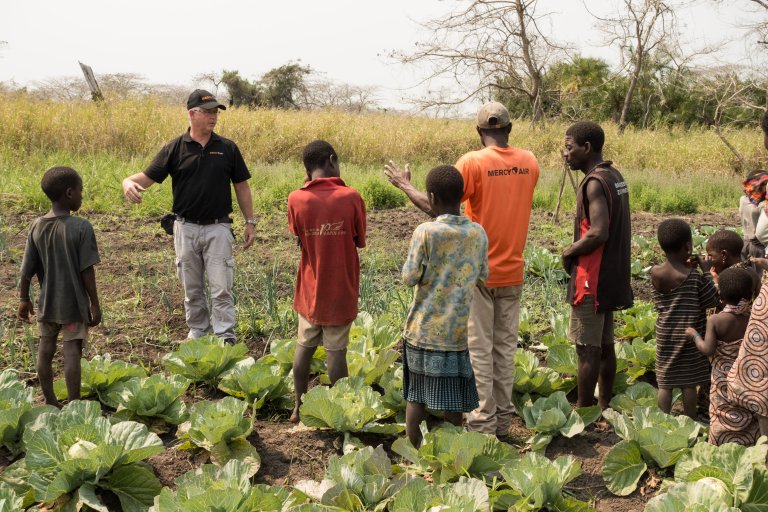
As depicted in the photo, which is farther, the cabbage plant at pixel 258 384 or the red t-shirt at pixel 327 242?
the cabbage plant at pixel 258 384

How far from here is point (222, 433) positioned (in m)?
3.44

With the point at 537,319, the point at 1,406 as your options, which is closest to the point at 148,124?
the point at 537,319

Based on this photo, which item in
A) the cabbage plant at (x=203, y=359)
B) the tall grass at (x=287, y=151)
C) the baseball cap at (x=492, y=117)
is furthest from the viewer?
the tall grass at (x=287, y=151)

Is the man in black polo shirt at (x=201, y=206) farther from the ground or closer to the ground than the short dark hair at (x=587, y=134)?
closer to the ground

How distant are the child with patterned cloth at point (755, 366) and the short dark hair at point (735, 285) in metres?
0.13

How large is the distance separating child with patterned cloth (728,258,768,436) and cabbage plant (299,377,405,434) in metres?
1.54

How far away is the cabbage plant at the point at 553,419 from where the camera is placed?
12.2 ft

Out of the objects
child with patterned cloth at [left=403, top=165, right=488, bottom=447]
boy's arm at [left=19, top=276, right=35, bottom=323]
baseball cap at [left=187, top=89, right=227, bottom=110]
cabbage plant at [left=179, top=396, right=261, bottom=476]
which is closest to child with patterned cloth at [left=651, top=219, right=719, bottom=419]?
child with patterned cloth at [left=403, top=165, right=488, bottom=447]

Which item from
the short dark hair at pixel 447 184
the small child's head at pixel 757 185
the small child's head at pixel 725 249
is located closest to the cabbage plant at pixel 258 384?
the short dark hair at pixel 447 184

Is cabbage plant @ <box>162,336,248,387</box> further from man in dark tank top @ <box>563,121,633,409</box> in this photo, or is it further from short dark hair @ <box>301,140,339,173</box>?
man in dark tank top @ <box>563,121,633,409</box>

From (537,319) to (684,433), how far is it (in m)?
2.48

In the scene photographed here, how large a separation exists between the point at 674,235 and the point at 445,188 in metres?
1.22

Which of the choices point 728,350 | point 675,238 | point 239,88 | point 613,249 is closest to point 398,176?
point 613,249

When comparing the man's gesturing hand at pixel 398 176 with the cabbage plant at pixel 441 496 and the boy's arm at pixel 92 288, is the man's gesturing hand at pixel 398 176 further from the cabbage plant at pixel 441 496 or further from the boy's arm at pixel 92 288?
the boy's arm at pixel 92 288
